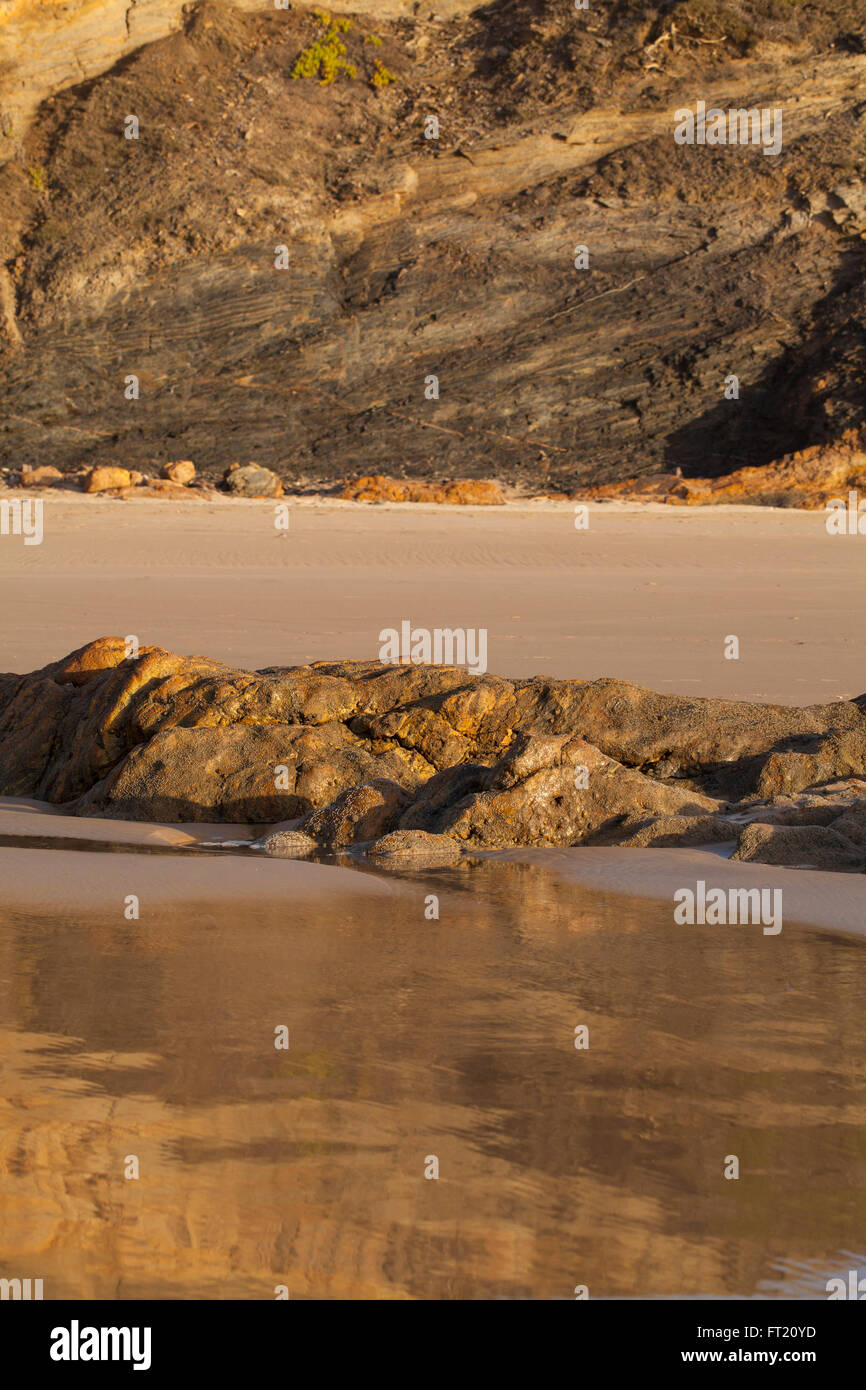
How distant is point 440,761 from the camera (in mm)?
5125

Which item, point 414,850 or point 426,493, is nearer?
point 414,850

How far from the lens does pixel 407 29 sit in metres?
26.9

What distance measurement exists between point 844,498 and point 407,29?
574 inches

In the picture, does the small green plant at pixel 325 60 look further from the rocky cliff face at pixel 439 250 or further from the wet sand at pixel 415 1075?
the wet sand at pixel 415 1075

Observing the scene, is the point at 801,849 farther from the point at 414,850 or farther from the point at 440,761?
the point at 440,761

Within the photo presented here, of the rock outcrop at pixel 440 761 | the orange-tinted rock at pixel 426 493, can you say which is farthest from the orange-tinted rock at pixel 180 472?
the rock outcrop at pixel 440 761

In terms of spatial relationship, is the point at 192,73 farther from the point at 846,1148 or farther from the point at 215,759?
the point at 846,1148

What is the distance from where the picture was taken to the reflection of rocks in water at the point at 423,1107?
1.91 meters

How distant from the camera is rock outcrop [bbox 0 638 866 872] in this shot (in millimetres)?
4344

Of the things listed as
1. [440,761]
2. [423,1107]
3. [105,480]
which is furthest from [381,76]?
[423,1107]

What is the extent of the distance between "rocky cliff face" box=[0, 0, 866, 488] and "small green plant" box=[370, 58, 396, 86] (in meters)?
0.15

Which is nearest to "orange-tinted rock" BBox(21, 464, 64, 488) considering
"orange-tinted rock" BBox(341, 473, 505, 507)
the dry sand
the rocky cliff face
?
the dry sand

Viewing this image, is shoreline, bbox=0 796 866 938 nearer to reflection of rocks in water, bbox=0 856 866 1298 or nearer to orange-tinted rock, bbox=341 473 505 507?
reflection of rocks in water, bbox=0 856 866 1298

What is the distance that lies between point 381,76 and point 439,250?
486 centimetres
